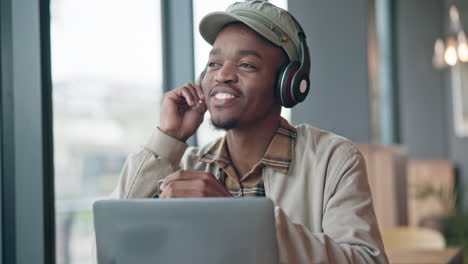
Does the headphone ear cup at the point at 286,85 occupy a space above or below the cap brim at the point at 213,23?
below

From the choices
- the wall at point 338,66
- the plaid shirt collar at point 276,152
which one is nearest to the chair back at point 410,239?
the wall at point 338,66

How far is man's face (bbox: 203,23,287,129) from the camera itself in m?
1.35

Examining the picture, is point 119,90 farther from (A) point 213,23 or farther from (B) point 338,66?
(A) point 213,23

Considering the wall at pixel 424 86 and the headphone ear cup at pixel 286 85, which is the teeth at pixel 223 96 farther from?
the wall at pixel 424 86

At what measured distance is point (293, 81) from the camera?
4.44 ft

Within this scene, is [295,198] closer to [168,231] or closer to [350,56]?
[168,231]

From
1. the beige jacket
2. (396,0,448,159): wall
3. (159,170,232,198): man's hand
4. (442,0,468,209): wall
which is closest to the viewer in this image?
(159,170,232,198): man's hand

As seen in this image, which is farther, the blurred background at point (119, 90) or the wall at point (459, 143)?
the wall at point (459, 143)

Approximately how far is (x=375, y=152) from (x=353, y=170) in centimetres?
244

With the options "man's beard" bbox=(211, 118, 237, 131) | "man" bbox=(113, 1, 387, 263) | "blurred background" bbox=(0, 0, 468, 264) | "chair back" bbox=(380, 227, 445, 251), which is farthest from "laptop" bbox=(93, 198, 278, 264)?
"chair back" bbox=(380, 227, 445, 251)

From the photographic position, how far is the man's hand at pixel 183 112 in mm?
1476

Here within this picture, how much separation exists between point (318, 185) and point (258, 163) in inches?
6.9

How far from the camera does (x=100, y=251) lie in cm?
90

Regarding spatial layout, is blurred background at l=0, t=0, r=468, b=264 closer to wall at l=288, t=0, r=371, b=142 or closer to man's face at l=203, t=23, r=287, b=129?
wall at l=288, t=0, r=371, b=142
